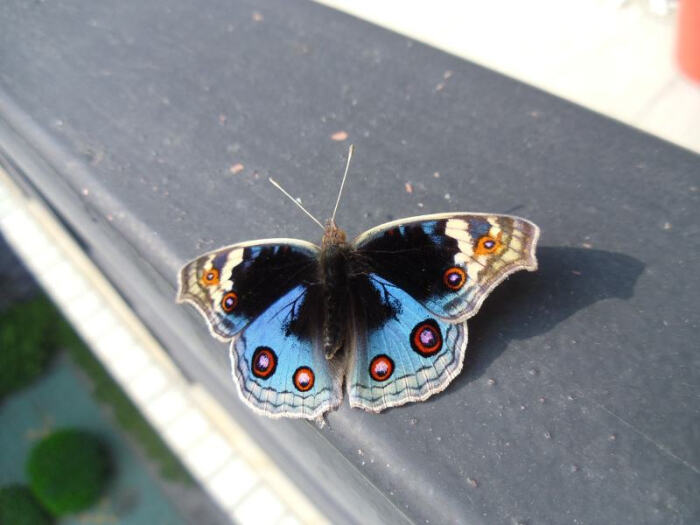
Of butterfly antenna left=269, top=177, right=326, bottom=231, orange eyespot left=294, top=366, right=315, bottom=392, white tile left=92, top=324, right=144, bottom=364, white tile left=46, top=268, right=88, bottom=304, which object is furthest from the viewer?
white tile left=46, top=268, right=88, bottom=304

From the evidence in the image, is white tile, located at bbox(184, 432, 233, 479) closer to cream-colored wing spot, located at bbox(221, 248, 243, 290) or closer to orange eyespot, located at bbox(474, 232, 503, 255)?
cream-colored wing spot, located at bbox(221, 248, 243, 290)

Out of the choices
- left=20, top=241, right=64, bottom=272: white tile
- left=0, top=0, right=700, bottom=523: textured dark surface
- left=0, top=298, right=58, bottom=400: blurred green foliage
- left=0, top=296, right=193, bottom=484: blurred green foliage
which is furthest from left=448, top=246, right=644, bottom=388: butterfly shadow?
left=0, top=298, right=58, bottom=400: blurred green foliage

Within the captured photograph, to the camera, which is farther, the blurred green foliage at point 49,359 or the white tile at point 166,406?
the blurred green foliage at point 49,359

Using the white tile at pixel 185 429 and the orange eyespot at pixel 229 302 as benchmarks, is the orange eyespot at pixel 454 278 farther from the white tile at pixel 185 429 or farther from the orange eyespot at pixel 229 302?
the white tile at pixel 185 429

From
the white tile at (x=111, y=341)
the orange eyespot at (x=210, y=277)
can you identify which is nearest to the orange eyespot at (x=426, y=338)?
the orange eyespot at (x=210, y=277)

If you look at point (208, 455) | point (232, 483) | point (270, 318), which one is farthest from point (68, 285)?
point (270, 318)

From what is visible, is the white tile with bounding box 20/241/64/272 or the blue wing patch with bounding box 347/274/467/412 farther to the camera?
the white tile with bounding box 20/241/64/272
